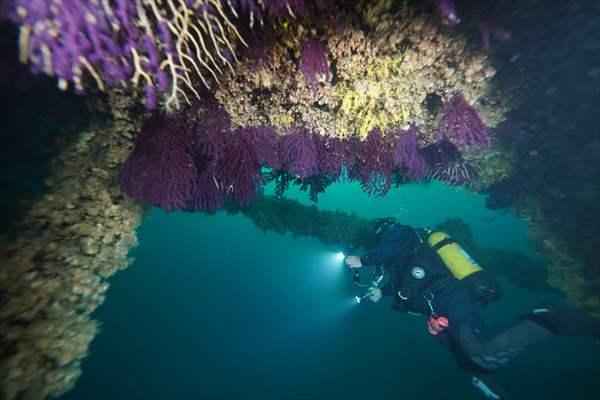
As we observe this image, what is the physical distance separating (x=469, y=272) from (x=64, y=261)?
6982mm

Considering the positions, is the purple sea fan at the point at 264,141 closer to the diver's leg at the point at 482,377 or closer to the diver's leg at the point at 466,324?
the diver's leg at the point at 466,324

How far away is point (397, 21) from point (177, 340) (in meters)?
29.7

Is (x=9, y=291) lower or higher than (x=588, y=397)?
higher

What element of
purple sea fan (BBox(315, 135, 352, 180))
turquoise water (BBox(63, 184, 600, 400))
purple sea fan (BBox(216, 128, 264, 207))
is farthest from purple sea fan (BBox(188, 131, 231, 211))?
turquoise water (BBox(63, 184, 600, 400))

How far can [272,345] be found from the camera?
24359 millimetres

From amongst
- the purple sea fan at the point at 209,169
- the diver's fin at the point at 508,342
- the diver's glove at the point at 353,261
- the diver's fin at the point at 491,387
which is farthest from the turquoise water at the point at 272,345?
the purple sea fan at the point at 209,169

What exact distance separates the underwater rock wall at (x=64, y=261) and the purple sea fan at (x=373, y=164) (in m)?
3.14

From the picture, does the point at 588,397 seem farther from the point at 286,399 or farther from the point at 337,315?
the point at 286,399

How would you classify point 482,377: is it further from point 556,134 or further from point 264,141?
point 264,141

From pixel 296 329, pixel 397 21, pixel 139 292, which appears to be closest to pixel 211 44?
pixel 397 21

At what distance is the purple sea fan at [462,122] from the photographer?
3594 millimetres

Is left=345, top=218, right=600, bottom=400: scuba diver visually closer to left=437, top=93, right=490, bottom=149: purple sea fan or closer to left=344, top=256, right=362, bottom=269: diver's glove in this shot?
left=344, top=256, right=362, bottom=269: diver's glove

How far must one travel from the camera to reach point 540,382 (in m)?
19.2

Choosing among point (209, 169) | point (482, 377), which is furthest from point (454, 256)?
point (209, 169)
